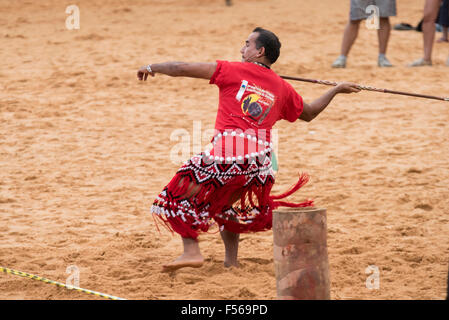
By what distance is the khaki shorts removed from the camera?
32.4 feet

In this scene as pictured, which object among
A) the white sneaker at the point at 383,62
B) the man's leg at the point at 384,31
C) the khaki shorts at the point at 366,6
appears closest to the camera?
the khaki shorts at the point at 366,6

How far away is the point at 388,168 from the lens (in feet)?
22.1

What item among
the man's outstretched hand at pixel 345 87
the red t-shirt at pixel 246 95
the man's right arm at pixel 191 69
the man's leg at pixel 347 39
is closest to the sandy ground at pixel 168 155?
the man's leg at pixel 347 39

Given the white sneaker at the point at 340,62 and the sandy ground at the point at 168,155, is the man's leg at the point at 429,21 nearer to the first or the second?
the sandy ground at the point at 168,155

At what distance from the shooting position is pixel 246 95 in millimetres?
4102

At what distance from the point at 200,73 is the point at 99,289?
1.36m

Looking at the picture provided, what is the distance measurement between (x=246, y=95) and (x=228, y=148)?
32 cm

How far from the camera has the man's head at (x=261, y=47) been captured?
165 inches

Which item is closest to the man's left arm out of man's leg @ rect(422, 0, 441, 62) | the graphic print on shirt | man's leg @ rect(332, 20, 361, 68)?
the graphic print on shirt

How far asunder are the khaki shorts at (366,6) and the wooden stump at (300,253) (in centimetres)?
701

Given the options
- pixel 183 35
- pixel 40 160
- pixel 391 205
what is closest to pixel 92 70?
pixel 183 35

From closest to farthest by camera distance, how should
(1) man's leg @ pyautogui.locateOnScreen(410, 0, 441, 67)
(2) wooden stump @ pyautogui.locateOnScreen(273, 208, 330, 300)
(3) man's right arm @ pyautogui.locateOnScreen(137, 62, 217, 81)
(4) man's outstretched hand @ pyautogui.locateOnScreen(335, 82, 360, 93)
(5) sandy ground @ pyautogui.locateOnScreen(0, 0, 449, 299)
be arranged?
1. (2) wooden stump @ pyautogui.locateOnScreen(273, 208, 330, 300)
2. (3) man's right arm @ pyautogui.locateOnScreen(137, 62, 217, 81)
3. (5) sandy ground @ pyautogui.locateOnScreen(0, 0, 449, 299)
4. (4) man's outstretched hand @ pyautogui.locateOnScreen(335, 82, 360, 93)
5. (1) man's leg @ pyautogui.locateOnScreen(410, 0, 441, 67)

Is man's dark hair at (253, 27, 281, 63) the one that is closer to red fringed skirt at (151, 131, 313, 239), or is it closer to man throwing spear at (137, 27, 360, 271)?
man throwing spear at (137, 27, 360, 271)

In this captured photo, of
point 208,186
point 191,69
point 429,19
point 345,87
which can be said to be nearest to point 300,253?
point 208,186
